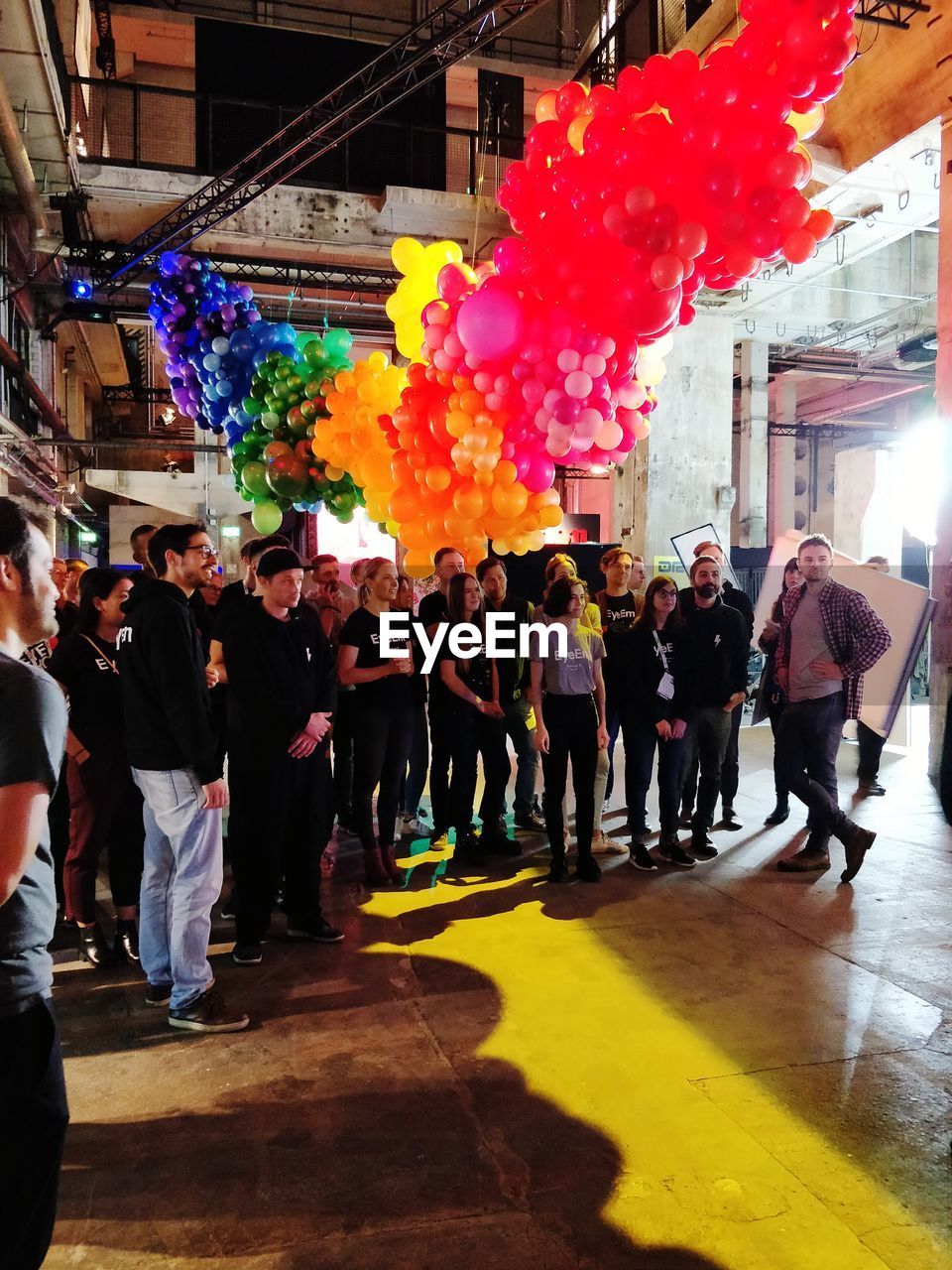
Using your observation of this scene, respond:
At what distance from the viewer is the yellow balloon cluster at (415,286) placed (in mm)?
5512

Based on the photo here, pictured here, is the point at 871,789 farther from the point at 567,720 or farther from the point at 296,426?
the point at 296,426

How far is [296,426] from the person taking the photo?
241 inches

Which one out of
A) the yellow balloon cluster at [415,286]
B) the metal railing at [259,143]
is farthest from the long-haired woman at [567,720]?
the metal railing at [259,143]

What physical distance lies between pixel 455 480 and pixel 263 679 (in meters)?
1.89

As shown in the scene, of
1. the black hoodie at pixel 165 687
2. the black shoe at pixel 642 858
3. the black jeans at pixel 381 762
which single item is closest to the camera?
the black hoodie at pixel 165 687

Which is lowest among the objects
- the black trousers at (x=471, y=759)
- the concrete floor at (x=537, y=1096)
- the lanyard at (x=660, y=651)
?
the concrete floor at (x=537, y=1096)

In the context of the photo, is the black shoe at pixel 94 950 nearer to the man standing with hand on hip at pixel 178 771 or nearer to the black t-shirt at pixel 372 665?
the man standing with hand on hip at pixel 178 771

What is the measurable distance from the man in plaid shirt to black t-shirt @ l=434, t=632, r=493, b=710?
1.69 meters

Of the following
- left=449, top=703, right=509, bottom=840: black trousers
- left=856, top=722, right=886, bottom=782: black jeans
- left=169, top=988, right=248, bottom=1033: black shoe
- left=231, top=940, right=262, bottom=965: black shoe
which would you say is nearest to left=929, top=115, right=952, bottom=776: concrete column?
left=856, top=722, right=886, bottom=782: black jeans

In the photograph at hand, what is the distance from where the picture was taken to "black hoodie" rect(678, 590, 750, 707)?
17.3ft

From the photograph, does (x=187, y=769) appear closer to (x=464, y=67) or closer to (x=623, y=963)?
(x=623, y=963)

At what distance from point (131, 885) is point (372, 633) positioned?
1682 millimetres

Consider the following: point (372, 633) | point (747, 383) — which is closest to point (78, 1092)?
point (372, 633)

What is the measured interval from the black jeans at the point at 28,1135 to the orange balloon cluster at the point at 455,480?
148 inches
